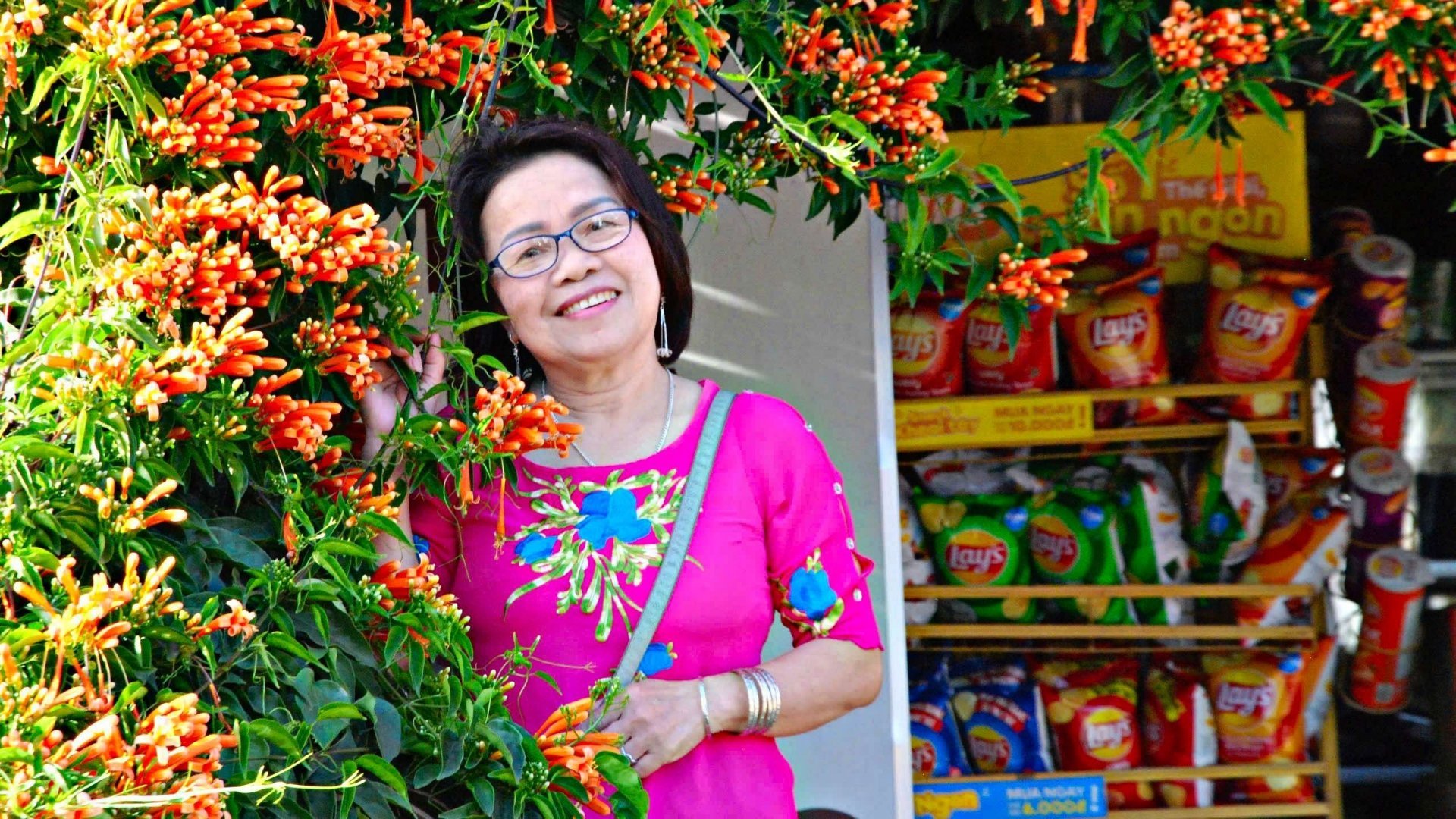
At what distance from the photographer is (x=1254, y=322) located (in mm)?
3178

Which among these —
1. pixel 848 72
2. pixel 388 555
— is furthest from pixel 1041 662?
pixel 388 555

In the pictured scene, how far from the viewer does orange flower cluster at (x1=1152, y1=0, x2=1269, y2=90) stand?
6.33 ft

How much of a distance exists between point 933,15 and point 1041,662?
1591mm

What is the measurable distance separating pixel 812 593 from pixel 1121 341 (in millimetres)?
1680

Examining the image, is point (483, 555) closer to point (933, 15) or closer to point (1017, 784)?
point (933, 15)

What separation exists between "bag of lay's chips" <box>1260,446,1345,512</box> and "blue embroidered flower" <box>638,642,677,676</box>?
2.08 metres

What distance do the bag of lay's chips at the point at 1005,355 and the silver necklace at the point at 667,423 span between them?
59.1 inches

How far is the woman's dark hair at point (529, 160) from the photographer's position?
5.63 feet

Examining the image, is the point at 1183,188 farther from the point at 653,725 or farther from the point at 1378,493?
the point at 653,725

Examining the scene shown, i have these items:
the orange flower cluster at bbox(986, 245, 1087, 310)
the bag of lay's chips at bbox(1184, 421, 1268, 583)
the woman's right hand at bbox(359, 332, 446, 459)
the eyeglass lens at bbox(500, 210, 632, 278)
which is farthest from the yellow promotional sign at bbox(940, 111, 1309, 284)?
the woman's right hand at bbox(359, 332, 446, 459)

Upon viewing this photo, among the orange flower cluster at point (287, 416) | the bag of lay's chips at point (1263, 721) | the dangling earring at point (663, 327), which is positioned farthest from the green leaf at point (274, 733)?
the bag of lay's chips at point (1263, 721)

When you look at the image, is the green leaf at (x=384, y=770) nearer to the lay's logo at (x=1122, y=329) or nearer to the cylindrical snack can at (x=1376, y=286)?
the lay's logo at (x=1122, y=329)

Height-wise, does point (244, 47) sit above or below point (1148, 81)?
below

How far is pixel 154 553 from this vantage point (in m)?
1.16
